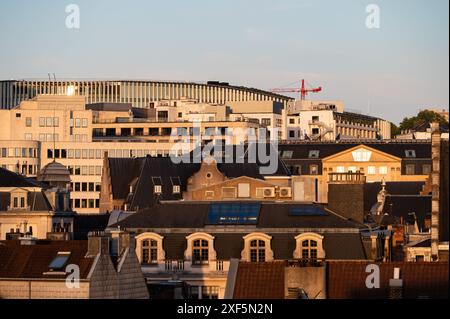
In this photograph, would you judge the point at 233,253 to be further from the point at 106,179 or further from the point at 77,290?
the point at 106,179

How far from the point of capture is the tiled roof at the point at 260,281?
234ft

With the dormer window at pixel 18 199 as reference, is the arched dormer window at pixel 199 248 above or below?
below

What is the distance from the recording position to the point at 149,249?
92.4m

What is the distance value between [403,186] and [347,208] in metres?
67.7

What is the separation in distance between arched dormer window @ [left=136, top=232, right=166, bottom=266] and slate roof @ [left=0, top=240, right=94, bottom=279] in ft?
27.6

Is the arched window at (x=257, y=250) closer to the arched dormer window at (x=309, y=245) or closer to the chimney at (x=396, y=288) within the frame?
the arched dormer window at (x=309, y=245)

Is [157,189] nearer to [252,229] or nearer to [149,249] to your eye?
[252,229]

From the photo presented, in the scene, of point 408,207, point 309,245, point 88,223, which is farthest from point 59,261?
point 88,223

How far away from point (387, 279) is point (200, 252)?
74.4 feet

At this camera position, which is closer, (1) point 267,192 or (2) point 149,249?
(2) point 149,249

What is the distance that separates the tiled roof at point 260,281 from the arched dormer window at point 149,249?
18508 mm

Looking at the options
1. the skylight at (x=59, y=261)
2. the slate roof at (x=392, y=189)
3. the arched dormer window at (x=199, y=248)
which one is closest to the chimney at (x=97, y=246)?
the skylight at (x=59, y=261)
